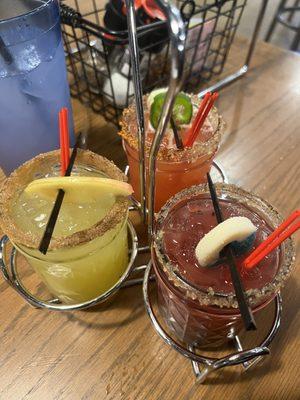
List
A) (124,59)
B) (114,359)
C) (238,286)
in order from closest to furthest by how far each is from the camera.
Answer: (238,286)
(114,359)
(124,59)

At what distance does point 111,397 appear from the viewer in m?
0.43

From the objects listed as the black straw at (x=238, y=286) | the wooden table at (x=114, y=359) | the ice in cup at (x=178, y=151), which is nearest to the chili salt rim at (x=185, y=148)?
the ice in cup at (x=178, y=151)

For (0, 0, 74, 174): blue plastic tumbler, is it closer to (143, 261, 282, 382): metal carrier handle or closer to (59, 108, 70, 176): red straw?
(59, 108, 70, 176): red straw

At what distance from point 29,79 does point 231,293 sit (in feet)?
1.46

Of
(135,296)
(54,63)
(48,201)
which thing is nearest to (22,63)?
(54,63)

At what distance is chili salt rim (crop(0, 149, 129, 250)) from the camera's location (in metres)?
0.37

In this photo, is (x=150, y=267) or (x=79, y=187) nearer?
(x=79, y=187)

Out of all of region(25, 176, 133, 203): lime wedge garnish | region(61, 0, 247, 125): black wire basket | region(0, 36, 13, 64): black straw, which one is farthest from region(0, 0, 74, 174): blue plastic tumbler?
region(25, 176, 133, 203): lime wedge garnish

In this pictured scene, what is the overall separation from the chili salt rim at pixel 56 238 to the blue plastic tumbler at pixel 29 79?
0.15 m

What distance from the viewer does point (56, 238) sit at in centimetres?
38

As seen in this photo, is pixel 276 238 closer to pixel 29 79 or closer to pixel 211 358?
pixel 211 358

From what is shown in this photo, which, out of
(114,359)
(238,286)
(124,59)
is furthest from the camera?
(124,59)

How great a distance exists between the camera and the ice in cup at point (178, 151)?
0.52m

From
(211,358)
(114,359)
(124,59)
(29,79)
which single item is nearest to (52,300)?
(114,359)
